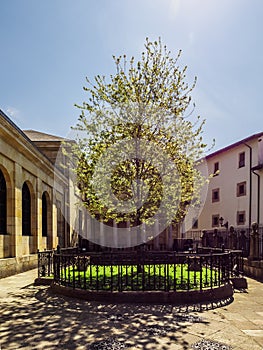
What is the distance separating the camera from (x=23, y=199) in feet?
54.2

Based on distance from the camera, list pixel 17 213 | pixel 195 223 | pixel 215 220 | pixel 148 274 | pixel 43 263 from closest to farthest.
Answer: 1. pixel 148 274
2. pixel 43 263
3. pixel 17 213
4. pixel 215 220
5. pixel 195 223

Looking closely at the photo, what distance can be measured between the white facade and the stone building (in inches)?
474

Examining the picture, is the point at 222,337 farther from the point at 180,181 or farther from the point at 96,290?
the point at 180,181

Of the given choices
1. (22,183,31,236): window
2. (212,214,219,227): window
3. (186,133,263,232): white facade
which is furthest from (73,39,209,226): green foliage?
(212,214,219,227): window

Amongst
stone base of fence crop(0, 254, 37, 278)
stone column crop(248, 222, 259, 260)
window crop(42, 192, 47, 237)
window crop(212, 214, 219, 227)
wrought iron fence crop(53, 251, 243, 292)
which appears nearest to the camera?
wrought iron fence crop(53, 251, 243, 292)

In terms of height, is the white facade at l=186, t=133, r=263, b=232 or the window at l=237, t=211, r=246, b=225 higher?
the white facade at l=186, t=133, r=263, b=232

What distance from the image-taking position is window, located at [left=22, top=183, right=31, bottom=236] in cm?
1653

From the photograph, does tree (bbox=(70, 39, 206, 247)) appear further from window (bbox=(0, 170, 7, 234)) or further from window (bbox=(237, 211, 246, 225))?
window (bbox=(237, 211, 246, 225))

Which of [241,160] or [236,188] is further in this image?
[236,188]

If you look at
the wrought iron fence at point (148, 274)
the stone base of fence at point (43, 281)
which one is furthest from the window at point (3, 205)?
the wrought iron fence at point (148, 274)

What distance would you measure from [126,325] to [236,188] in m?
25.1

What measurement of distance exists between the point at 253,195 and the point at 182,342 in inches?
903

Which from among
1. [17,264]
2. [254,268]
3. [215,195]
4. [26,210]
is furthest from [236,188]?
[17,264]

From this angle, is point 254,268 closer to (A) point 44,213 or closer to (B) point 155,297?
(B) point 155,297
